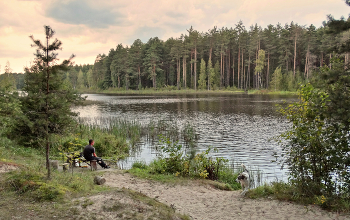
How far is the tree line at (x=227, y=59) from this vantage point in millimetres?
65250

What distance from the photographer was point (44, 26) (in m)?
6.84

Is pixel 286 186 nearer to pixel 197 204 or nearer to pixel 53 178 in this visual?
pixel 197 204

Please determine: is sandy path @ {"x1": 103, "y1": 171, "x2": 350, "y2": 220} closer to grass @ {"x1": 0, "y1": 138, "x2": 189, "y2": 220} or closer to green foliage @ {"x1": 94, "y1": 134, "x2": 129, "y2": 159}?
grass @ {"x1": 0, "y1": 138, "x2": 189, "y2": 220}

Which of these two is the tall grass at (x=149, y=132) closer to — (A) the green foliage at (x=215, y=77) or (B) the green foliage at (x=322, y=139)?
(B) the green foliage at (x=322, y=139)

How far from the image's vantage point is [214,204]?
7.68 metres

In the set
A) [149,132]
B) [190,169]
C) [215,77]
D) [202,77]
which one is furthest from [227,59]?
[190,169]

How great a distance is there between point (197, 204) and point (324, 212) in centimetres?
329

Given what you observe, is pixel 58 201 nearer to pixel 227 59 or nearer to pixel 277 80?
pixel 277 80

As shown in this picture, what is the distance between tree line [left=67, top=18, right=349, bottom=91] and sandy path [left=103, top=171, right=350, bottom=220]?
55484 mm

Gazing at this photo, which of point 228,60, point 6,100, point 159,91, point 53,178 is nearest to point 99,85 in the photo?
point 159,91

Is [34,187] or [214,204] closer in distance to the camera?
[34,187]

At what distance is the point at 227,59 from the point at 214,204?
77024 mm

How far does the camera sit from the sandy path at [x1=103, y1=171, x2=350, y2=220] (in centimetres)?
648

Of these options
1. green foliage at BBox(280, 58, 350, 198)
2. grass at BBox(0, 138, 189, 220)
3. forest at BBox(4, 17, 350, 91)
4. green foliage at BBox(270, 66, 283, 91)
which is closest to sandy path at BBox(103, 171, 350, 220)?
green foliage at BBox(280, 58, 350, 198)
